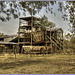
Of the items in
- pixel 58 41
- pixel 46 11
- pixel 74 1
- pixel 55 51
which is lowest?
pixel 55 51

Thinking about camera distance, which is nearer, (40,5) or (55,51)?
(40,5)

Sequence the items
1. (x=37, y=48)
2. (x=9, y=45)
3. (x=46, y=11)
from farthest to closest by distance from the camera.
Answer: (x=9, y=45)
(x=37, y=48)
(x=46, y=11)

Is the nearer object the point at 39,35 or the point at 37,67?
the point at 37,67

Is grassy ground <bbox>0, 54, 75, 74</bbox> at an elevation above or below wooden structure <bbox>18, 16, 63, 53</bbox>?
below

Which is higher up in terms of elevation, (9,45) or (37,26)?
(37,26)

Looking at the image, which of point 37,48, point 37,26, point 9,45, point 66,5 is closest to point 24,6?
point 66,5

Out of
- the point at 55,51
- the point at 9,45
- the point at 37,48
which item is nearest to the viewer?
the point at 37,48

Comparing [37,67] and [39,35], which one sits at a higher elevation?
[39,35]

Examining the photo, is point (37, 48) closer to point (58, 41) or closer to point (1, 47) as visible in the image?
point (58, 41)

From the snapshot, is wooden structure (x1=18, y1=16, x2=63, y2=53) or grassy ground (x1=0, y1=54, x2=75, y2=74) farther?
wooden structure (x1=18, y1=16, x2=63, y2=53)

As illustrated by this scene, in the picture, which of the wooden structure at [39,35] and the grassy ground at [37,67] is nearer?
the grassy ground at [37,67]

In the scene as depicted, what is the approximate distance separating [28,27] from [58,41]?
842 centimetres

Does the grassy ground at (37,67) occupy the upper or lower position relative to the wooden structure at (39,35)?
lower

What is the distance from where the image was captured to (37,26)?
32625 millimetres
